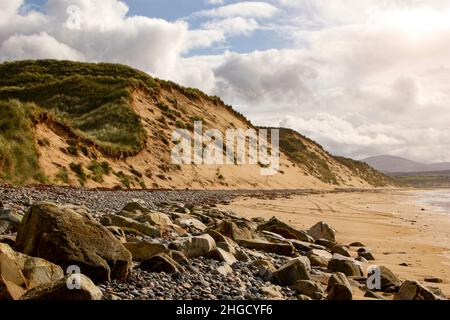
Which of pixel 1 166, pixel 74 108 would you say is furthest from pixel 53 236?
pixel 74 108

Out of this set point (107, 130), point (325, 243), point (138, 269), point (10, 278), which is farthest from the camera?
point (107, 130)

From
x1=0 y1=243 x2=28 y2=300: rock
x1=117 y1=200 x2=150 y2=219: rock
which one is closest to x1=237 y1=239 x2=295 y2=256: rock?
x1=117 y1=200 x2=150 y2=219: rock

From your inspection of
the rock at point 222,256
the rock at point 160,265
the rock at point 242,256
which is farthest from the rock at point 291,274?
the rock at point 160,265

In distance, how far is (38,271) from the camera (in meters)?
5.41

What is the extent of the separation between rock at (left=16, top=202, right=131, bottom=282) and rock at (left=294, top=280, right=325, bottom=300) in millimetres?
2508

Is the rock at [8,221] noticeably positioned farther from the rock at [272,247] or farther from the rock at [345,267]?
the rock at [345,267]

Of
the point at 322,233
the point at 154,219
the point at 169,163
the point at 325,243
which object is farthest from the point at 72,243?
the point at 169,163

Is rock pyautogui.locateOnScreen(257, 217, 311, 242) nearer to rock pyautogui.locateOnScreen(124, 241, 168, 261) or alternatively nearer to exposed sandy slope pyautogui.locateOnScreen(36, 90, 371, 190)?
rock pyautogui.locateOnScreen(124, 241, 168, 261)

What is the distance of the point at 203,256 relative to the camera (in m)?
7.70

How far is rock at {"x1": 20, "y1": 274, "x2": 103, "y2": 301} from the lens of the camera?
4.85m

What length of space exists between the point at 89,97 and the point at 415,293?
42896 millimetres

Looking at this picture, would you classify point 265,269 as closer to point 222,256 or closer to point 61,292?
point 222,256
